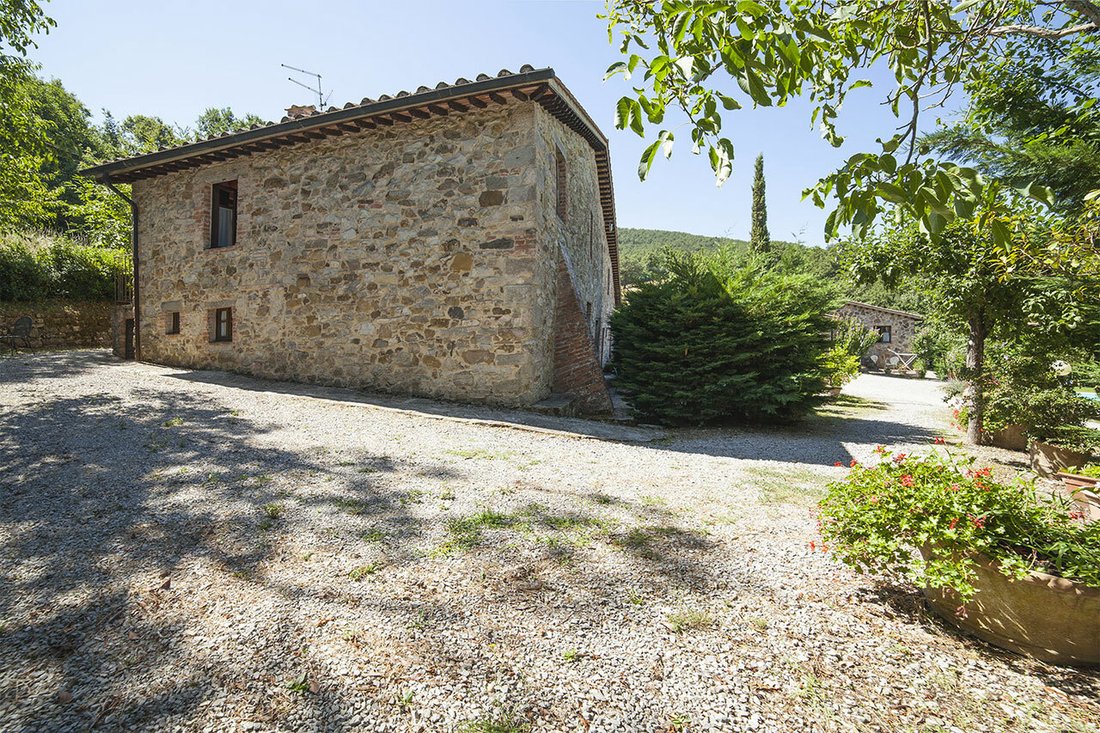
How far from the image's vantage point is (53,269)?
13.7m

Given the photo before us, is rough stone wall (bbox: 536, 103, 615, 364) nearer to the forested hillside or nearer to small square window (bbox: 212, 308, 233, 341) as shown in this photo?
the forested hillside

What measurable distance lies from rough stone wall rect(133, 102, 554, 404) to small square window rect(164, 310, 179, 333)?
54 centimetres

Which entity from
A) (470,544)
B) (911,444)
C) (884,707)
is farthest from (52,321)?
(911,444)

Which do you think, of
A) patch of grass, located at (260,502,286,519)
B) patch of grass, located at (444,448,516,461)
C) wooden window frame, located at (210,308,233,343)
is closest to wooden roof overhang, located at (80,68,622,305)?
wooden window frame, located at (210,308,233,343)

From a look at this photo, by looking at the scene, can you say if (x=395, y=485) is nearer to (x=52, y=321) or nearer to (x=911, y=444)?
(x=911, y=444)

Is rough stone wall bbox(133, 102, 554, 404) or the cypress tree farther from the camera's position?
the cypress tree

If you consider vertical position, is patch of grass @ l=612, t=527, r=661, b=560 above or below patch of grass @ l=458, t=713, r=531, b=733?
above

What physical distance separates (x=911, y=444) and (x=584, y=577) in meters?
6.84

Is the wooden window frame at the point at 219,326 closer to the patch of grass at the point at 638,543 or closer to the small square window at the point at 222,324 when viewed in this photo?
the small square window at the point at 222,324

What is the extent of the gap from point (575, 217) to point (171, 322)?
9343 millimetres

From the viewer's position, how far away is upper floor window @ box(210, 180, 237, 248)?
9891 mm

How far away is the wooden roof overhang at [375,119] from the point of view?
22.2 feet

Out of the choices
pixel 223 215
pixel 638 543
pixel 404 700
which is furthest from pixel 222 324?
pixel 404 700

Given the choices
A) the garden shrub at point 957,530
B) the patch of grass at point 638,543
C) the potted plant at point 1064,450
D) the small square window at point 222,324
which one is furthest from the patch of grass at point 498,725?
the small square window at point 222,324
